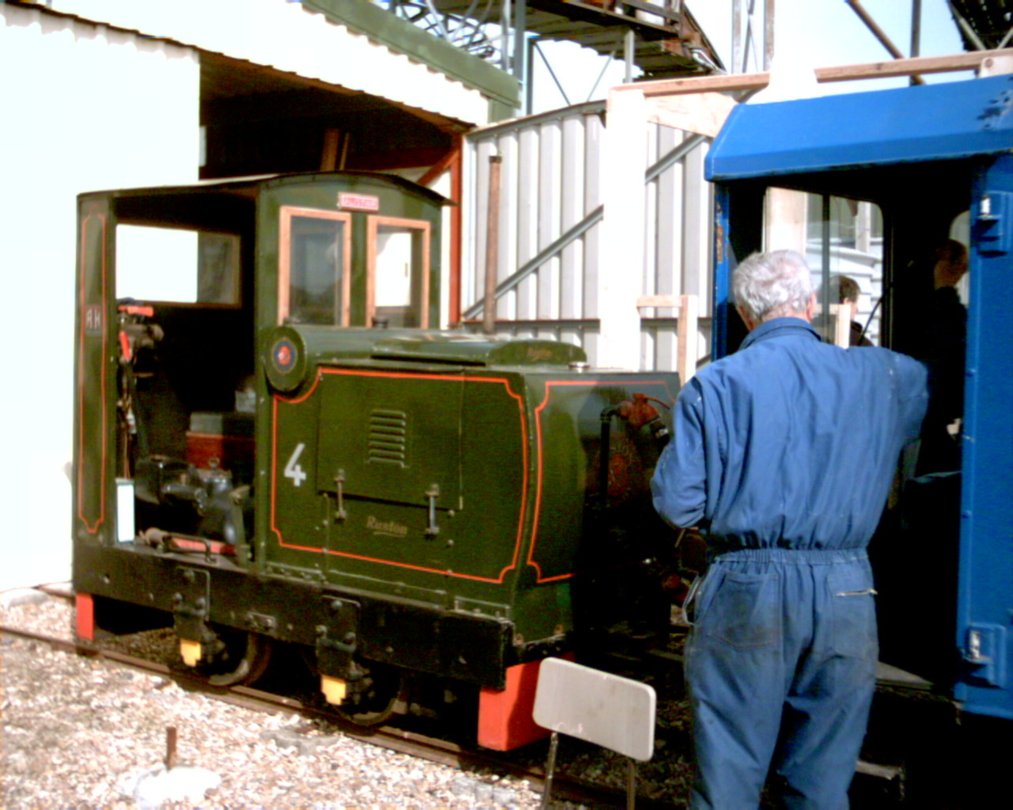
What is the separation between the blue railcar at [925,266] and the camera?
3.38 m

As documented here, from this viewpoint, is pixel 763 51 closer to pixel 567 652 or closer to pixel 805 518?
pixel 567 652

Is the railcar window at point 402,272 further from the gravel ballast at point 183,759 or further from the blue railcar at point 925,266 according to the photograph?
the blue railcar at point 925,266

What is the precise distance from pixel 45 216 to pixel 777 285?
6.24 metres

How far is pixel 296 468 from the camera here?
5398mm

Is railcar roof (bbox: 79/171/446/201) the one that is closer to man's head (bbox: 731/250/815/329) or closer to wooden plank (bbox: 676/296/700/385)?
wooden plank (bbox: 676/296/700/385)

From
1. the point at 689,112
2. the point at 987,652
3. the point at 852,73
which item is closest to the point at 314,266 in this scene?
the point at 689,112

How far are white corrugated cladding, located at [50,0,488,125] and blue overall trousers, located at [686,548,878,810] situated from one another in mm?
6669

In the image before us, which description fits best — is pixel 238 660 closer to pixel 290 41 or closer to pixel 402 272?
pixel 402 272

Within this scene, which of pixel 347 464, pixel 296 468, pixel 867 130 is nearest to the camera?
pixel 867 130

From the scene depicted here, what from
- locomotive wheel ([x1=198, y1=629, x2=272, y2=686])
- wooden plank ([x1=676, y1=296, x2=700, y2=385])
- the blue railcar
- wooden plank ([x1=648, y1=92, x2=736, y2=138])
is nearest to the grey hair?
the blue railcar

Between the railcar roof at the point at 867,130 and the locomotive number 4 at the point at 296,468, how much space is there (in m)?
2.37

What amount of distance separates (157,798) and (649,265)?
732 cm

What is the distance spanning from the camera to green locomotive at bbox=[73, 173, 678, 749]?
4.66 m

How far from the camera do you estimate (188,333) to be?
21.9 ft
